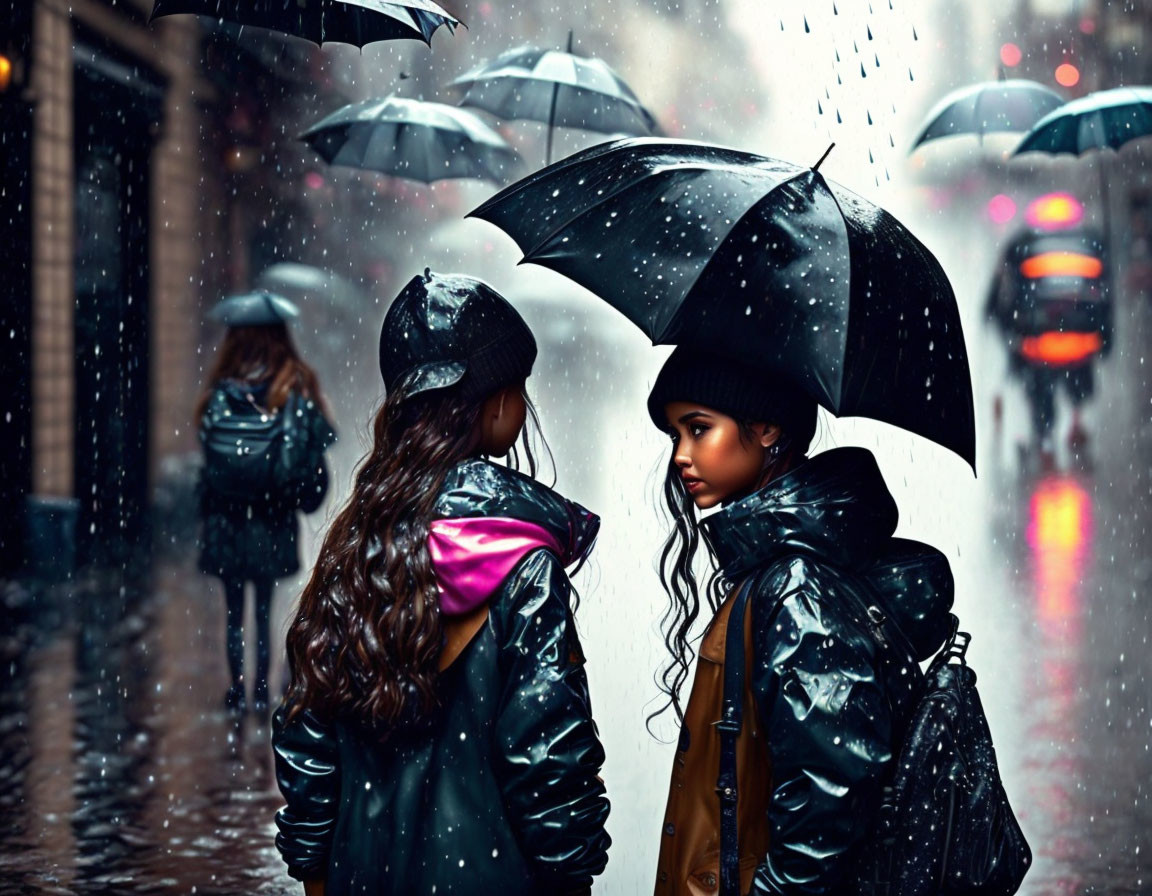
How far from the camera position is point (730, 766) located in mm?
2639

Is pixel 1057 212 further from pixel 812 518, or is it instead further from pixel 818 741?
pixel 818 741

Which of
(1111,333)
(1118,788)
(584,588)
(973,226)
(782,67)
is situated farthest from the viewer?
(782,67)

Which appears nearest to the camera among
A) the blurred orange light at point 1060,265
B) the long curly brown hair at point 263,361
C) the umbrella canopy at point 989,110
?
the long curly brown hair at point 263,361

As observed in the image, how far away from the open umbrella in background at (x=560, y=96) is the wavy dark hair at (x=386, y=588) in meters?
5.83

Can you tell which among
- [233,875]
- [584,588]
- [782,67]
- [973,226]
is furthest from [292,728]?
[782,67]

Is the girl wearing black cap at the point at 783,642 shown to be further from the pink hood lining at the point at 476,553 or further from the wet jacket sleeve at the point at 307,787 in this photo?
the wet jacket sleeve at the point at 307,787

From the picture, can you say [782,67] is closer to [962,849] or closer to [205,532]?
[205,532]

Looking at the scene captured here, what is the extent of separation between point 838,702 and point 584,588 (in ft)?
32.6

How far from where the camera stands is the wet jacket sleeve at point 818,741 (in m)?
2.50

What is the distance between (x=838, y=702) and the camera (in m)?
2.52

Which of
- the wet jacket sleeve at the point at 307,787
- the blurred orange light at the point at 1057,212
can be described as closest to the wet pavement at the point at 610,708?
the wet jacket sleeve at the point at 307,787

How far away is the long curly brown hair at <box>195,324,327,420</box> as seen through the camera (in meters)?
7.70

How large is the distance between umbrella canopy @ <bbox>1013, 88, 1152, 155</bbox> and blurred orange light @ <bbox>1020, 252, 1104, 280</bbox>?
720 inches

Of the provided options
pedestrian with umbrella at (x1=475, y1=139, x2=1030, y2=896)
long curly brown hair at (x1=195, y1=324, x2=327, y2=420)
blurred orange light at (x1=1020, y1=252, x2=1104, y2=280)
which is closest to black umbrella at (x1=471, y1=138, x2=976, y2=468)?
pedestrian with umbrella at (x1=475, y1=139, x2=1030, y2=896)
